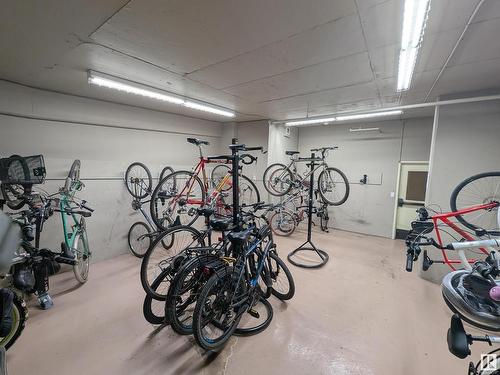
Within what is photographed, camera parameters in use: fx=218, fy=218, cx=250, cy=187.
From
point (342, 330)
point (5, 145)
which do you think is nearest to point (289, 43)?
point (342, 330)

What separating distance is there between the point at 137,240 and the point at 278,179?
2.96m

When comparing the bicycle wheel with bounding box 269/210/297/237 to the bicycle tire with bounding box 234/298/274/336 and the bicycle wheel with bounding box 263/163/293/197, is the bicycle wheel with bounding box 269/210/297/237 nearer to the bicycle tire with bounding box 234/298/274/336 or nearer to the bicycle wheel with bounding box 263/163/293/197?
the bicycle wheel with bounding box 263/163/293/197

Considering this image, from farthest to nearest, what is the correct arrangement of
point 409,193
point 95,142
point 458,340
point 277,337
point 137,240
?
point 409,193 < point 137,240 < point 95,142 < point 277,337 < point 458,340

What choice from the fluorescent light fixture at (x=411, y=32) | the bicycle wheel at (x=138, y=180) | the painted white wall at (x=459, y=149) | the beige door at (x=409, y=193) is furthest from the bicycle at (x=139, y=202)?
the beige door at (x=409, y=193)

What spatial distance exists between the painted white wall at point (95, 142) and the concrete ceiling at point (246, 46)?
1.02 ft

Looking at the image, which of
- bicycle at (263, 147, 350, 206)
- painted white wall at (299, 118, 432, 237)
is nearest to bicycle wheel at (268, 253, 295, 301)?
bicycle at (263, 147, 350, 206)

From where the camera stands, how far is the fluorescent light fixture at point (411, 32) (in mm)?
1354

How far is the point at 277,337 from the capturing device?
203 cm

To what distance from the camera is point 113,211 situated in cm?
374

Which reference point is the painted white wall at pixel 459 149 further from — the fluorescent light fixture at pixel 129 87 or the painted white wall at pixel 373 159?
the fluorescent light fixture at pixel 129 87

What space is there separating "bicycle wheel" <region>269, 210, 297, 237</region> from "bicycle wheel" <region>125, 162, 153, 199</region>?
269 cm

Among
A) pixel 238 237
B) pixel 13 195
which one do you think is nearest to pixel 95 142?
pixel 13 195

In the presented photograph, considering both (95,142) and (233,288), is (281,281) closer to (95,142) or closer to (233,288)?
(233,288)

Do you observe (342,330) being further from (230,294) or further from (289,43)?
(289,43)
